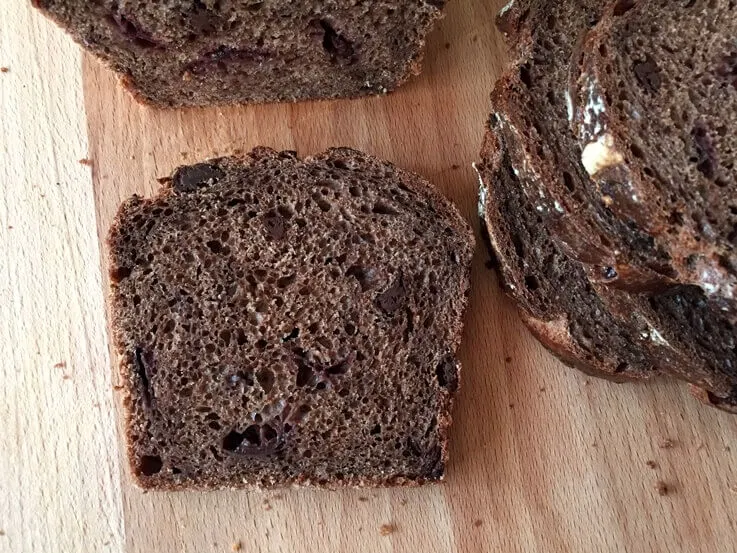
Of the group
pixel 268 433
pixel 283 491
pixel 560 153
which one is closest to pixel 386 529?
pixel 283 491

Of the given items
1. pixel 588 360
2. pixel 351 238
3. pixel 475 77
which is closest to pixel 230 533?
pixel 351 238

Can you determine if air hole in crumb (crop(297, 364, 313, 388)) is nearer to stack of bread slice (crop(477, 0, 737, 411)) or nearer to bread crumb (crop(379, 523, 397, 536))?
bread crumb (crop(379, 523, 397, 536))

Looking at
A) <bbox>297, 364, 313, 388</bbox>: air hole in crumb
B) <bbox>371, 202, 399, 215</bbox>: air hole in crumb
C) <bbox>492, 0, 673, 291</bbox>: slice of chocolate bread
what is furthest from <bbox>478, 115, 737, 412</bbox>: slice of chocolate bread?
<bbox>297, 364, 313, 388</bbox>: air hole in crumb

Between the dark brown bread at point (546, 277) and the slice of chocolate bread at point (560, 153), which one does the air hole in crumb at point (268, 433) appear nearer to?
the dark brown bread at point (546, 277)

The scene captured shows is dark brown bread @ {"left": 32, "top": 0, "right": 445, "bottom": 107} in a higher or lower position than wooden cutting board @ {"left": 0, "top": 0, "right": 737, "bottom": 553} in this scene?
higher

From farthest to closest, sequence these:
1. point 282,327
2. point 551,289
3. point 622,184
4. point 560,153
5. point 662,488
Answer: point 662,488 < point 551,289 < point 282,327 < point 560,153 < point 622,184

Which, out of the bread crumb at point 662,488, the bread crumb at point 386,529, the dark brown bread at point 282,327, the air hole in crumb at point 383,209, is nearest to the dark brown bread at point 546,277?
the dark brown bread at point 282,327

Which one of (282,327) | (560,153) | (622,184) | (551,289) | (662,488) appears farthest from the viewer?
(662,488)

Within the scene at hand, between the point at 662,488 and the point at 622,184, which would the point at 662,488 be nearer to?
the point at 662,488

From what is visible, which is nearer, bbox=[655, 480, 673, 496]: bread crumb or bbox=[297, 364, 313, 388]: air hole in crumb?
bbox=[297, 364, 313, 388]: air hole in crumb
